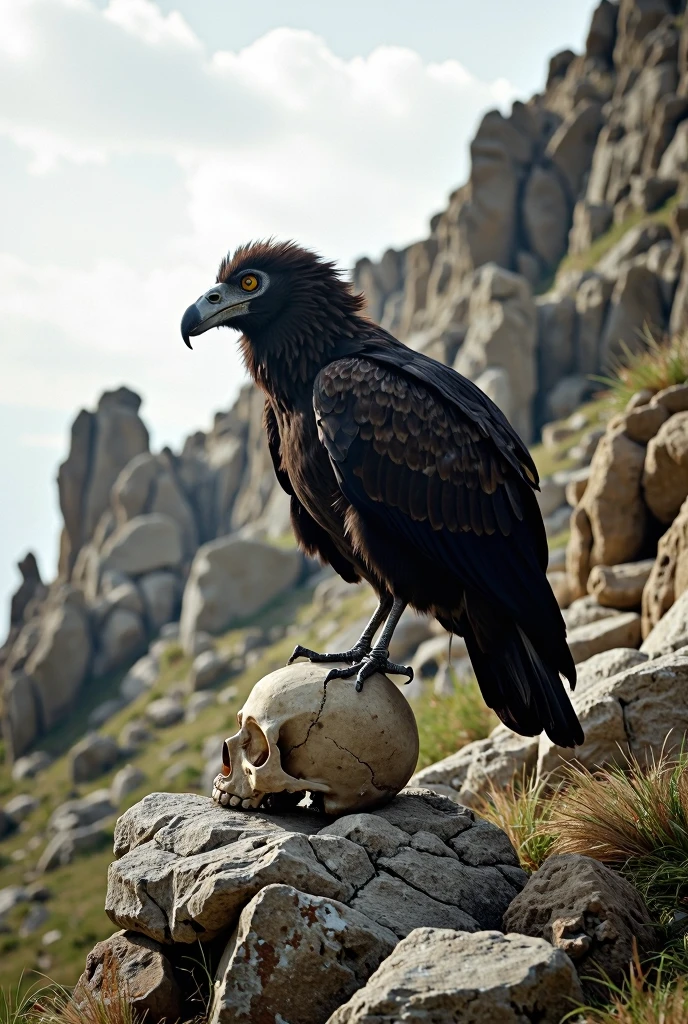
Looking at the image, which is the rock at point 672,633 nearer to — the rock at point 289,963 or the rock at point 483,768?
the rock at point 483,768

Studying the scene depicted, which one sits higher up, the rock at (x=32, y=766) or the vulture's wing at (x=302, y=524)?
the vulture's wing at (x=302, y=524)

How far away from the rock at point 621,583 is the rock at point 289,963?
5800 millimetres

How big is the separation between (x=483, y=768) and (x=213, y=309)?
4.16 m

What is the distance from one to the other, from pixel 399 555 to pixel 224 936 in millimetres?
2229

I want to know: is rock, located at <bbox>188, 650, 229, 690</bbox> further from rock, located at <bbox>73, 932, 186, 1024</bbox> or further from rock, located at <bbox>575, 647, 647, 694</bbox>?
rock, located at <bbox>73, 932, 186, 1024</bbox>

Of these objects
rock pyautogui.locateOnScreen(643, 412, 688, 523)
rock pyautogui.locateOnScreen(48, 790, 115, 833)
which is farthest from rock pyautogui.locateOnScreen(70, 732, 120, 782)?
rock pyautogui.locateOnScreen(643, 412, 688, 523)

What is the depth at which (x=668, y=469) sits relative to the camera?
27.2ft

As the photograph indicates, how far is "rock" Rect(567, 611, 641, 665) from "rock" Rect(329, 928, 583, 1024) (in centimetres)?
519

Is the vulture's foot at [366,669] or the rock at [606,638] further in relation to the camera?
the rock at [606,638]

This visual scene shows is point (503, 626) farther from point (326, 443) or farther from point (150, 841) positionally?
point (150, 841)

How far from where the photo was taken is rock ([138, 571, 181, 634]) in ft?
157

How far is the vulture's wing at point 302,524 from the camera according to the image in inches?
233

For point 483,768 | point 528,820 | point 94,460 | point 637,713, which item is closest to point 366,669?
point 528,820

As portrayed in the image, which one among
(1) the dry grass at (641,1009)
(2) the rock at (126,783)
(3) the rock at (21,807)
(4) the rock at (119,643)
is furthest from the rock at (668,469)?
(4) the rock at (119,643)
